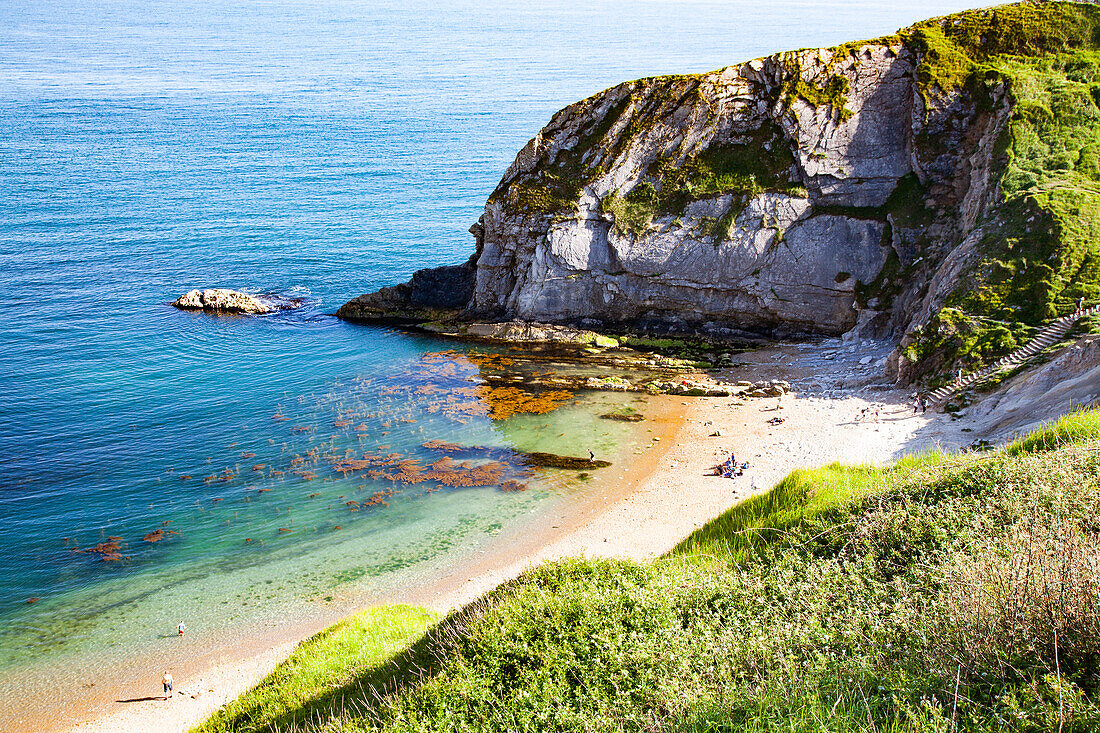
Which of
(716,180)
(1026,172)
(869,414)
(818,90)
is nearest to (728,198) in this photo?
(716,180)

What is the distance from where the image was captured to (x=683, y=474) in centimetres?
2848

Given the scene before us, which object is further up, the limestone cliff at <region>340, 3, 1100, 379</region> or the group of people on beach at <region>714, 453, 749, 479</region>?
the limestone cliff at <region>340, 3, 1100, 379</region>

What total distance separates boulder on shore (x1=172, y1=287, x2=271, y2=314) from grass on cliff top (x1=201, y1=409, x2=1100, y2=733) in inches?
1636

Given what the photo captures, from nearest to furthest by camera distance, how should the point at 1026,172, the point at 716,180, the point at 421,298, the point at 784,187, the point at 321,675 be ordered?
the point at 321,675 → the point at 1026,172 → the point at 784,187 → the point at 716,180 → the point at 421,298

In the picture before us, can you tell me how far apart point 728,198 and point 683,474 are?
20.4m

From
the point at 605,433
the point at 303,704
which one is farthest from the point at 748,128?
the point at 303,704

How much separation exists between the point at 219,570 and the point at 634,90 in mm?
35809

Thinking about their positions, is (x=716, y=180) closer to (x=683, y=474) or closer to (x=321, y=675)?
(x=683, y=474)

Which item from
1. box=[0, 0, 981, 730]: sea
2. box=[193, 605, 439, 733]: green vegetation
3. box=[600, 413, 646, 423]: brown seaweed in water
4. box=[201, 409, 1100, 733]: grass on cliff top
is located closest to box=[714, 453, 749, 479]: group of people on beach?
box=[0, 0, 981, 730]: sea

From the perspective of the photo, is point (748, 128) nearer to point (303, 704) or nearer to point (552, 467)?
point (552, 467)

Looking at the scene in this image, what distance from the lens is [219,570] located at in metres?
23.9

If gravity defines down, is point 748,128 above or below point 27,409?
above

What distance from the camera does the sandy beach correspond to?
62.3 ft

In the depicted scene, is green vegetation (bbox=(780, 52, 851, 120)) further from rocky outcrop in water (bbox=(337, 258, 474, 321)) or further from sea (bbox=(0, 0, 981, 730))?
rocky outcrop in water (bbox=(337, 258, 474, 321))
